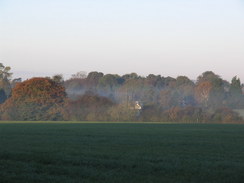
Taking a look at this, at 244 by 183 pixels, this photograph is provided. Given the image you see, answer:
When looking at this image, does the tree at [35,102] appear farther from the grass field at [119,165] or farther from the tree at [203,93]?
the grass field at [119,165]

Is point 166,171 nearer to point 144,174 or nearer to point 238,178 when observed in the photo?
point 144,174

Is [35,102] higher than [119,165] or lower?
higher

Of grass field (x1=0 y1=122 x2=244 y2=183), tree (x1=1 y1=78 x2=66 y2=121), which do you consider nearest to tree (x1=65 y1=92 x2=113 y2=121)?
tree (x1=1 y1=78 x2=66 y2=121)

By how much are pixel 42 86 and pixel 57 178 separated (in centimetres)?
6623

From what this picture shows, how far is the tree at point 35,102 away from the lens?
75.2 meters

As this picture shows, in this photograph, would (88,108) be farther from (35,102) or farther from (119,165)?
(119,165)

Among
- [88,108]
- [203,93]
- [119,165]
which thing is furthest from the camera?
[203,93]

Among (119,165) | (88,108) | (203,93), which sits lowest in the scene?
(119,165)

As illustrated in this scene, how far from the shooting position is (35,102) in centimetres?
7581

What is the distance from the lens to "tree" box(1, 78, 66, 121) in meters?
75.2

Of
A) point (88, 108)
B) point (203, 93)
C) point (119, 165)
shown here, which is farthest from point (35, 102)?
point (119, 165)

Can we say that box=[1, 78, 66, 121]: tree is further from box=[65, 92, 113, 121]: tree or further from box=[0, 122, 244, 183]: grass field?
box=[0, 122, 244, 183]: grass field

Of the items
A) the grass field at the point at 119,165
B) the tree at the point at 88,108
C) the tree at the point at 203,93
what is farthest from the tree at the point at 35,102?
the grass field at the point at 119,165

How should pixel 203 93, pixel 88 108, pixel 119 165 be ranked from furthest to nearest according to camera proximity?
pixel 203 93
pixel 88 108
pixel 119 165
